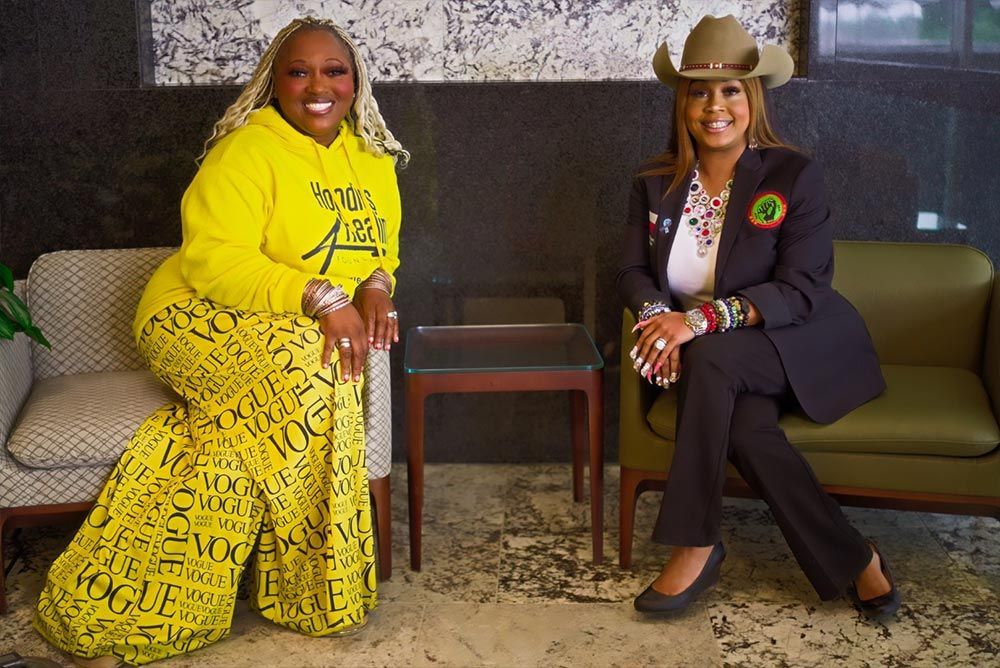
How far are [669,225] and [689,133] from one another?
25 centimetres

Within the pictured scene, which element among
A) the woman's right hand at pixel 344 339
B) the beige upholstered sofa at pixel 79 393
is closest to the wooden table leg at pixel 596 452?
the beige upholstered sofa at pixel 79 393

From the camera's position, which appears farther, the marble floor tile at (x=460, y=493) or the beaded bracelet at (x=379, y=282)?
the marble floor tile at (x=460, y=493)

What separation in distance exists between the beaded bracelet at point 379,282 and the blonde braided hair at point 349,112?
35 cm

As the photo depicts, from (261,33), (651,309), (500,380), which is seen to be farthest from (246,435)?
(261,33)

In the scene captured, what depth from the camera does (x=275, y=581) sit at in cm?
268

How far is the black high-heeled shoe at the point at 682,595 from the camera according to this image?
8.77ft

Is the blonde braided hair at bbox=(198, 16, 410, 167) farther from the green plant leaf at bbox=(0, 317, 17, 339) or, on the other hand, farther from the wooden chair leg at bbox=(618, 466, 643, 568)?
the wooden chair leg at bbox=(618, 466, 643, 568)

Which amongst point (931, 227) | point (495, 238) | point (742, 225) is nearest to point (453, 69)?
point (495, 238)

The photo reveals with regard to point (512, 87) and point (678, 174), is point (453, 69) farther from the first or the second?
point (678, 174)

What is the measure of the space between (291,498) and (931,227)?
7.18 ft

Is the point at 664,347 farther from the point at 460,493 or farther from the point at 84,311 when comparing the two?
the point at 84,311

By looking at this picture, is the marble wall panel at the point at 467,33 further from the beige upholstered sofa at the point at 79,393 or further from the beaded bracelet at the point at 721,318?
the beaded bracelet at the point at 721,318

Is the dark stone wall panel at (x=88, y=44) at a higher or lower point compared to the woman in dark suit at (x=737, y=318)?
higher

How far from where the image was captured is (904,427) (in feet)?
8.79
